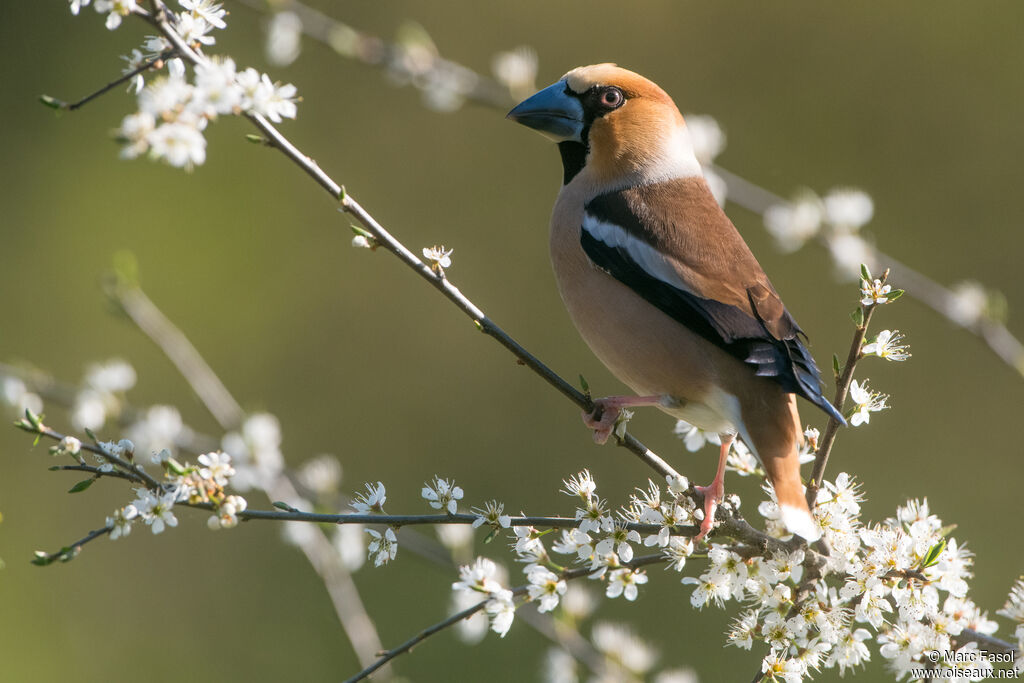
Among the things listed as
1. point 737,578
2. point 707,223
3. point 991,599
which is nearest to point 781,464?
point 737,578

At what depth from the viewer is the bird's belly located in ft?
8.32

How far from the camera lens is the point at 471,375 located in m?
6.68

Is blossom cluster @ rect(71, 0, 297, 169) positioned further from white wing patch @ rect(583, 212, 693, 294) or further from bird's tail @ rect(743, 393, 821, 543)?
bird's tail @ rect(743, 393, 821, 543)

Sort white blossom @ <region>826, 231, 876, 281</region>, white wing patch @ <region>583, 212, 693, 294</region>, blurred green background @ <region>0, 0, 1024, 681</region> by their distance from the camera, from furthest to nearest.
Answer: blurred green background @ <region>0, 0, 1024, 681</region> → white blossom @ <region>826, 231, 876, 281</region> → white wing patch @ <region>583, 212, 693, 294</region>

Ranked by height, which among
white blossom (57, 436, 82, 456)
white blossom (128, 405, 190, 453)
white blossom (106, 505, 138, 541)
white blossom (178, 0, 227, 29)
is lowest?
white blossom (106, 505, 138, 541)

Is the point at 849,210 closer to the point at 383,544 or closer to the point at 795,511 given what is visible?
the point at 795,511

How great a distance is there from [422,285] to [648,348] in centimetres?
456

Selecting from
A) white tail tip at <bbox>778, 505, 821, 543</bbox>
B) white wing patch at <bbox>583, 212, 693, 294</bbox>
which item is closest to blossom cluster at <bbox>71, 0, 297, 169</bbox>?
white wing patch at <bbox>583, 212, 693, 294</bbox>

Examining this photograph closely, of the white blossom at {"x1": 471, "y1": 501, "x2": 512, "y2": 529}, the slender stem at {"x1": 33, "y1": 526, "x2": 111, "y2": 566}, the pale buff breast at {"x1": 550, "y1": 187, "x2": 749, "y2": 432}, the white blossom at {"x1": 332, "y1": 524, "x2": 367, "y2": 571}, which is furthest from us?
the white blossom at {"x1": 332, "y1": 524, "x2": 367, "y2": 571}

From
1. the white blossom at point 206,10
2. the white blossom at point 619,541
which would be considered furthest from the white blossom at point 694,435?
the white blossom at point 206,10

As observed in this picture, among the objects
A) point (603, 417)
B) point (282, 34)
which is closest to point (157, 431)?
point (282, 34)

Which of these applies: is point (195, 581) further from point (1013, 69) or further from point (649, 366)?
point (1013, 69)

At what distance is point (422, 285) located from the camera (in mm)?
7059

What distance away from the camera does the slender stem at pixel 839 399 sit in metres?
2.04
